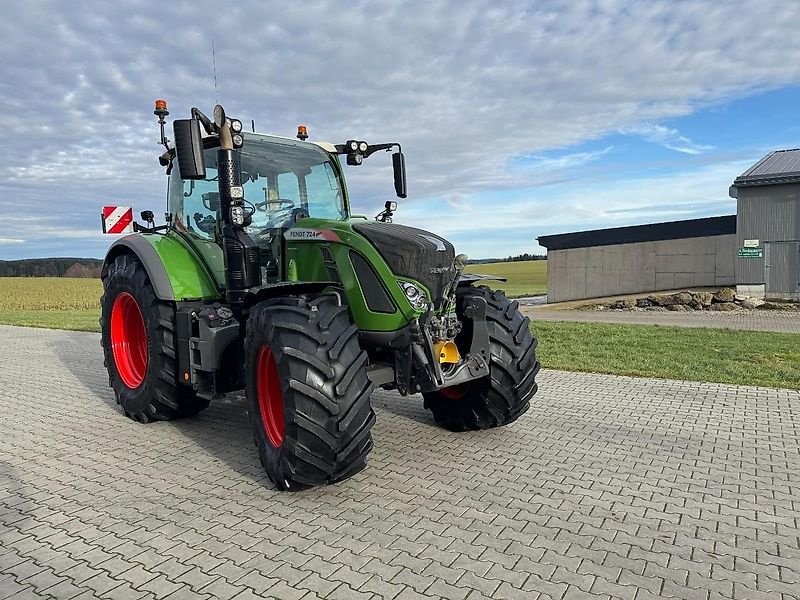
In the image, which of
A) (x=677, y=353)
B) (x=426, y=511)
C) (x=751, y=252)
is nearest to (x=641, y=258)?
(x=751, y=252)

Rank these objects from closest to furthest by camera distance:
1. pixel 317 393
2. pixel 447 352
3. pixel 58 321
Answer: pixel 317 393 < pixel 447 352 < pixel 58 321

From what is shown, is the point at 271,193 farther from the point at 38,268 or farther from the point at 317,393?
the point at 38,268

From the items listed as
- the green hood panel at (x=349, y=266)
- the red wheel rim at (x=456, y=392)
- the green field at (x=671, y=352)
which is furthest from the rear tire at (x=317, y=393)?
the green field at (x=671, y=352)

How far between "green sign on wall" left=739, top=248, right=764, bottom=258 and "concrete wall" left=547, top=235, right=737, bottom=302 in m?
1.53

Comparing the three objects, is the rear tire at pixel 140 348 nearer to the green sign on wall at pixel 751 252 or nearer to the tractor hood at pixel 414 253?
the tractor hood at pixel 414 253

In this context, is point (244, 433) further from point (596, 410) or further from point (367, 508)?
point (596, 410)

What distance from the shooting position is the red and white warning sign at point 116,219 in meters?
9.18

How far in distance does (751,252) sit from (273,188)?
63.7ft

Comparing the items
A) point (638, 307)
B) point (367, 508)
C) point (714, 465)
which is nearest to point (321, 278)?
point (367, 508)

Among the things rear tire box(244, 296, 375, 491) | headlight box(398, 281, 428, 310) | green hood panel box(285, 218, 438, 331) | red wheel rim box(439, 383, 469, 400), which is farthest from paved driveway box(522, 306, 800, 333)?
rear tire box(244, 296, 375, 491)

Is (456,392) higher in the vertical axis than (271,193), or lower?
lower

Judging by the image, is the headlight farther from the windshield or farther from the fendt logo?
the windshield

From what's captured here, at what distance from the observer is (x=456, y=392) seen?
5449 mm

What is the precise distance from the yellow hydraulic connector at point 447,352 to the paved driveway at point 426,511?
79cm
